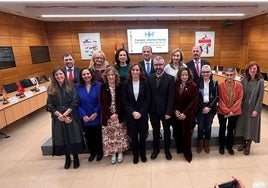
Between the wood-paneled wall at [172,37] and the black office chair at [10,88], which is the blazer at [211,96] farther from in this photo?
the wood-paneled wall at [172,37]

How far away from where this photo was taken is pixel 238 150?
3238 mm

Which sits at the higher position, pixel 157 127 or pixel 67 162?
pixel 157 127

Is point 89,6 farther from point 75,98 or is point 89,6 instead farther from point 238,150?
point 238,150

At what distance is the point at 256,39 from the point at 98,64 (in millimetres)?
7742

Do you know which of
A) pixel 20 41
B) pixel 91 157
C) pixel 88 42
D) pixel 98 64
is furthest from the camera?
pixel 88 42

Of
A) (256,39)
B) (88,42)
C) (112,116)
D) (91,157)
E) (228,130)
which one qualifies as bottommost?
(91,157)

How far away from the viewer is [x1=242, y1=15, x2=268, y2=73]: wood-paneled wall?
24.7ft

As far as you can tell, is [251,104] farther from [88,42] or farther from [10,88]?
[88,42]

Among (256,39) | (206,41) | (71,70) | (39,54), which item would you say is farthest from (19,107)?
(256,39)

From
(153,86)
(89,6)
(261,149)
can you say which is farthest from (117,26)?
(261,149)

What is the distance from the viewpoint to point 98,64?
9.97ft

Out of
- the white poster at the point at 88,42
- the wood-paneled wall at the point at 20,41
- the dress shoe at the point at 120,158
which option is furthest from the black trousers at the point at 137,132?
the white poster at the point at 88,42

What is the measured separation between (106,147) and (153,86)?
1156 millimetres

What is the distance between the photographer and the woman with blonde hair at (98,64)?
2.98 m
